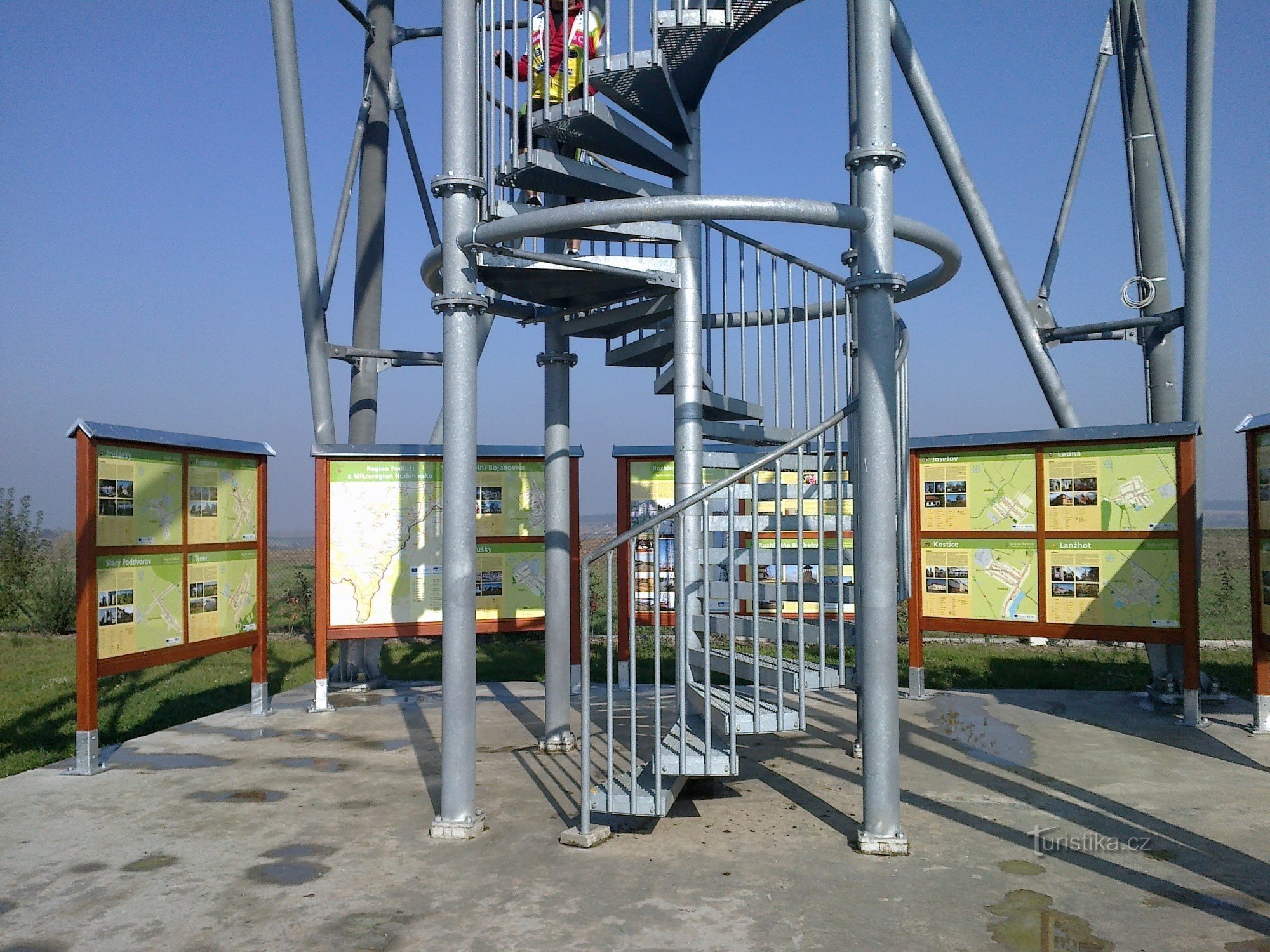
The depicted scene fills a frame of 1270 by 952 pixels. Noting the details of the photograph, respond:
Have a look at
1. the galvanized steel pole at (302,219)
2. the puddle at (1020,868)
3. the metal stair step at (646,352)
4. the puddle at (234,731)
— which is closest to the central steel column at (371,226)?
the galvanized steel pole at (302,219)

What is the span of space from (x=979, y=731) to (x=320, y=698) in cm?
501

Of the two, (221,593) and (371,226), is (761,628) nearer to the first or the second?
(221,593)

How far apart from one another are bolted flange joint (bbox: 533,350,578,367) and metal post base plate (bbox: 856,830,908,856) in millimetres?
3531

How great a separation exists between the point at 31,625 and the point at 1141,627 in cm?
1416

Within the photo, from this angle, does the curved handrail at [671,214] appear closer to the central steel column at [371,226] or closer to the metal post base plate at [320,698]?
the metal post base plate at [320,698]

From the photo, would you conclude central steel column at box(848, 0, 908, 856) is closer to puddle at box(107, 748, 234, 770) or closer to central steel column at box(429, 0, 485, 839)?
central steel column at box(429, 0, 485, 839)

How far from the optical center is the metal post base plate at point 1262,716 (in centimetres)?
670

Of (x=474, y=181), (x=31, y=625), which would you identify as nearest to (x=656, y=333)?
(x=474, y=181)

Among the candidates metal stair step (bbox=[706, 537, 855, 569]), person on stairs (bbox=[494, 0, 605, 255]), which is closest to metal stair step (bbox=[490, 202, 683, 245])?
person on stairs (bbox=[494, 0, 605, 255])

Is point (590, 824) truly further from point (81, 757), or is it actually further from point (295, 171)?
point (295, 171)

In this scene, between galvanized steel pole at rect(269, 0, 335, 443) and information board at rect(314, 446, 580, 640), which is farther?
galvanized steel pole at rect(269, 0, 335, 443)

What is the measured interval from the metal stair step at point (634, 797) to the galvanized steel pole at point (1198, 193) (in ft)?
17.4

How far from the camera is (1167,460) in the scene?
7.36m

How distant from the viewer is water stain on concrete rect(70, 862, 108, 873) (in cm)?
418
